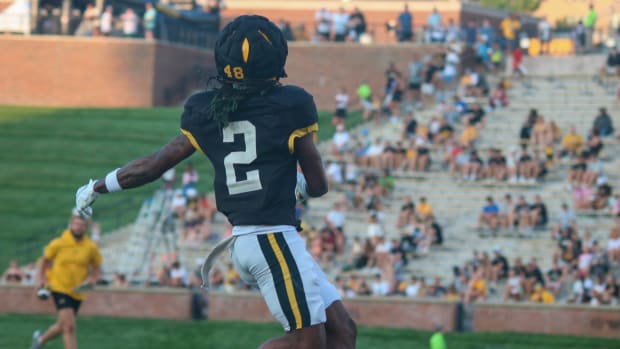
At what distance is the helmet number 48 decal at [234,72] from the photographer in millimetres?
6551

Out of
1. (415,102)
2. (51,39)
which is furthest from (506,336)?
(51,39)

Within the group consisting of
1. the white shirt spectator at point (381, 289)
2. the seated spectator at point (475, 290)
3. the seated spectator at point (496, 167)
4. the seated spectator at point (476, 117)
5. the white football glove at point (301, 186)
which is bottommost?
the white shirt spectator at point (381, 289)

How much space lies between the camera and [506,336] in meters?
17.9

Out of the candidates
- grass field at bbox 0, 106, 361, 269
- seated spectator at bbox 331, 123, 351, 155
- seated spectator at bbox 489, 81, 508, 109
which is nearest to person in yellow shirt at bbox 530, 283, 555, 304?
seated spectator at bbox 331, 123, 351, 155

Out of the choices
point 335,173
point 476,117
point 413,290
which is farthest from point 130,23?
point 413,290

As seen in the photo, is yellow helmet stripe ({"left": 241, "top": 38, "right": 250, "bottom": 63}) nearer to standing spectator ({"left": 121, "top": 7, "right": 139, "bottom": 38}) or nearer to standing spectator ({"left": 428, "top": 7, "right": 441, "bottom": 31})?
standing spectator ({"left": 428, "top": 7, "right": 441, "bottom": 31})

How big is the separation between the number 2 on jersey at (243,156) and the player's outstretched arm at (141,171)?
23 cm

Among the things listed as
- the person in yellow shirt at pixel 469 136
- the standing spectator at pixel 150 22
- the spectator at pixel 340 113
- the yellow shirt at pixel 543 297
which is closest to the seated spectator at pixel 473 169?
the person in yellow shirt at pixel 469 136

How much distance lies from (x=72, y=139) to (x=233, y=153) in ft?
92.2

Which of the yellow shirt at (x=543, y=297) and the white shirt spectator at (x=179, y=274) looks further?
the white shirt spectator at (x=179, y=274)

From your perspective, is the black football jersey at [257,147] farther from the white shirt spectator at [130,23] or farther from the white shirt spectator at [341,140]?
the white shirt spectator at [130,23]

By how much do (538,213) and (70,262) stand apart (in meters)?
13.1

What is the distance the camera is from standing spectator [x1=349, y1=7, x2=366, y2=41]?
126ft

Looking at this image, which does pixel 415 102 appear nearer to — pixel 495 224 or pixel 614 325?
pixel 495 224
